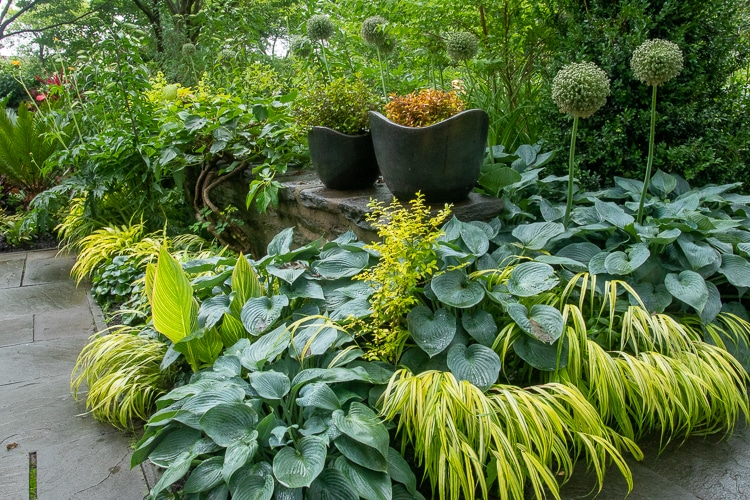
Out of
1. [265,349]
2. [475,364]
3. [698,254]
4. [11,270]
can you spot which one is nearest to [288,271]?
[265,349]

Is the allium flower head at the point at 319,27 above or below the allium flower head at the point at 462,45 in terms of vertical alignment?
above

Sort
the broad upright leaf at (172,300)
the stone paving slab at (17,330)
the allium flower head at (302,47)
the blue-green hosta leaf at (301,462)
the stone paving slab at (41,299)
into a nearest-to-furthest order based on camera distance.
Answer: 1. the blue-green hosta leaf at (301,462)
2. the broad upright leaf at (172,300)
3. the stone paving slab at (17,330)
4. the stone paving slab at (41,299)
5. the allium flower head at (302,47)

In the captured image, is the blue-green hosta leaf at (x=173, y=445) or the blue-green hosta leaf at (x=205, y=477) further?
the blue-green hosta leaf at (x=173, y=445)

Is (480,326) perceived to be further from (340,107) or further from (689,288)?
(340,107)

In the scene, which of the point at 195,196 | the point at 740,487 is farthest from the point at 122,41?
the point at 740,487

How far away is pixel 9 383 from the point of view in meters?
2.74

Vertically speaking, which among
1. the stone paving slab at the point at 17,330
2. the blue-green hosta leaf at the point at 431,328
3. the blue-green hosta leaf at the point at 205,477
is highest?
the blue-green hosta leaf at the point at 431,328

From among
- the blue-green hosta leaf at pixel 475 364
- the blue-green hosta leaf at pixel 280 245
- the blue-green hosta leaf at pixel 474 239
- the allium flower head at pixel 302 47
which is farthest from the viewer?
the allium flower head at pixel 302 47

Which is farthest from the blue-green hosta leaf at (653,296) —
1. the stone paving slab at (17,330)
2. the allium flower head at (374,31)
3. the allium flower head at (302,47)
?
the stone paving slab at (17,330)

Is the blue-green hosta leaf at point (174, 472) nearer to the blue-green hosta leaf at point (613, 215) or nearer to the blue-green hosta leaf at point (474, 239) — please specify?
the blue-green hosta leaf at point (474, 239)

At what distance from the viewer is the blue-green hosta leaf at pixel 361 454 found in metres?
1.58

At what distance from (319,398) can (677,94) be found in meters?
2.41

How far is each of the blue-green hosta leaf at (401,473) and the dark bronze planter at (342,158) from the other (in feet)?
5.69

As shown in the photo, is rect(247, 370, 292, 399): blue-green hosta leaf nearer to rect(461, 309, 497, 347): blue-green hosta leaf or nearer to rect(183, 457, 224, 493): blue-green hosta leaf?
rect(183, 457, 224, 493): blue-green hosta leaf
